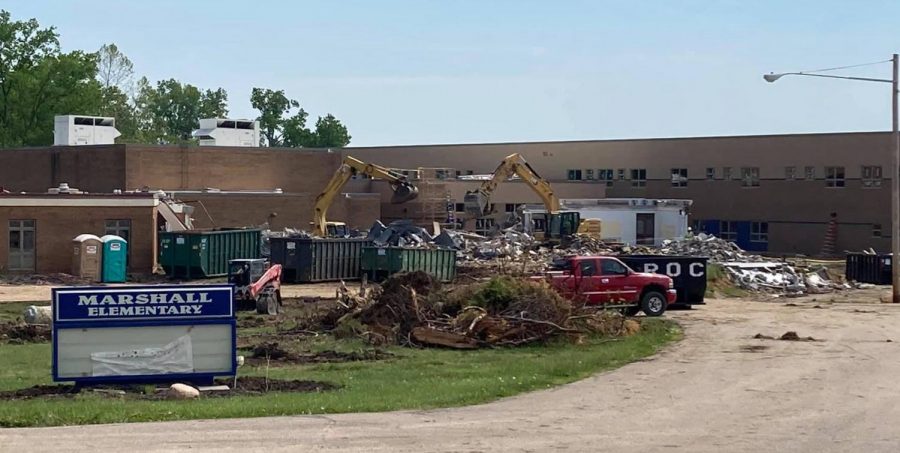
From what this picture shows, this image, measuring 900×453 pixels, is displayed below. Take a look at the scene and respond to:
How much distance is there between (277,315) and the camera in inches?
1404

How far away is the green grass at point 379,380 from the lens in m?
16.8

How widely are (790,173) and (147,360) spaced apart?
65.4 meters

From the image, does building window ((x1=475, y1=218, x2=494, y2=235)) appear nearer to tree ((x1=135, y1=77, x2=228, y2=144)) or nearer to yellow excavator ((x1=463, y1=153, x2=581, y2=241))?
yellow excavator ((x1=463, y1=153, x2=581, y2=241))

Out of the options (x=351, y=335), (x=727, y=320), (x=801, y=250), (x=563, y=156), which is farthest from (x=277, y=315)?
(x=563, y=156)

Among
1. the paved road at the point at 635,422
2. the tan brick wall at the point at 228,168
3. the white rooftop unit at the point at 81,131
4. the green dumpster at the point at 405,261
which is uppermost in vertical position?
the white rooftop unit at the point at 81,131

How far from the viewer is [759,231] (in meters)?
81.0

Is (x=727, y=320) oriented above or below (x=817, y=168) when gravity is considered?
below

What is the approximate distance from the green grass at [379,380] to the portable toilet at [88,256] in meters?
21.9

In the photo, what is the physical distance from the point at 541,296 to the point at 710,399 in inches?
383

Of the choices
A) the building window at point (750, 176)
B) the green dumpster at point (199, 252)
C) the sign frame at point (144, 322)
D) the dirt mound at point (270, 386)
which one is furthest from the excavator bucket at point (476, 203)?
the sign frame at point (144, 322)

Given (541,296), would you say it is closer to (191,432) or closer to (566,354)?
(566,354)

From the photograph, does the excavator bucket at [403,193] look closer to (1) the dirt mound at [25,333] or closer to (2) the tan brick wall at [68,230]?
(2) the tan brick wall at [68,230]

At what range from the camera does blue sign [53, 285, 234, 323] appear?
787 inches

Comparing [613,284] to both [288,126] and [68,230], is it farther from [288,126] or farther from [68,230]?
[288,126]
